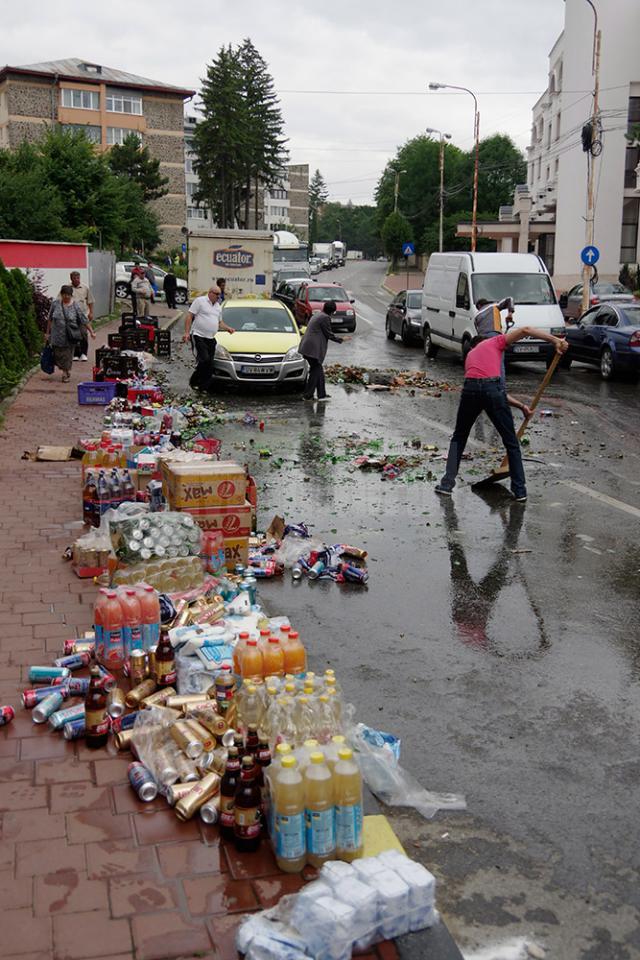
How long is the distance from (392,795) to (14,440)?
31.3 feet

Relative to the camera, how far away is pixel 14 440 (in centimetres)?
1255

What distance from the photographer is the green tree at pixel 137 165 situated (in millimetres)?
72688

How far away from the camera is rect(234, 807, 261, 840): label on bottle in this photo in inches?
148

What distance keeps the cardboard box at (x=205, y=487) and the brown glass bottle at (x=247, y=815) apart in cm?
369

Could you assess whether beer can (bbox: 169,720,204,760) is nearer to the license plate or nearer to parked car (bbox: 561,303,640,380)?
the license plate

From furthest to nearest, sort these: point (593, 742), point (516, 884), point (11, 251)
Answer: point (11, 251)
point (593, 742)
point (516, 884)

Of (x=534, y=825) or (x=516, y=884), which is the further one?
(x=534, y=825)

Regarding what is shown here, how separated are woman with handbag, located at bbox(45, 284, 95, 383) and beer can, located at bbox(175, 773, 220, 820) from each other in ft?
46.7

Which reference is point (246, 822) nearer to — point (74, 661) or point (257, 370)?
point (74, 661)

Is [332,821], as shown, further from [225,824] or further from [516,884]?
[516,884]

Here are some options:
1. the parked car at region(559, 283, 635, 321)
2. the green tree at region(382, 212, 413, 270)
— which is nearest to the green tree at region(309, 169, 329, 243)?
the green tree at region(382, 212, 413, 270)

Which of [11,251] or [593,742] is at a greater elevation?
[11,251]

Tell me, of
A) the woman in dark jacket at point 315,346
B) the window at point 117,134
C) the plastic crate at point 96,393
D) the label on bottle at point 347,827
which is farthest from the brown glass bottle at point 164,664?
the window at point 117,134

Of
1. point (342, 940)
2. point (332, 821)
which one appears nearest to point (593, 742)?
point (332, 821)
